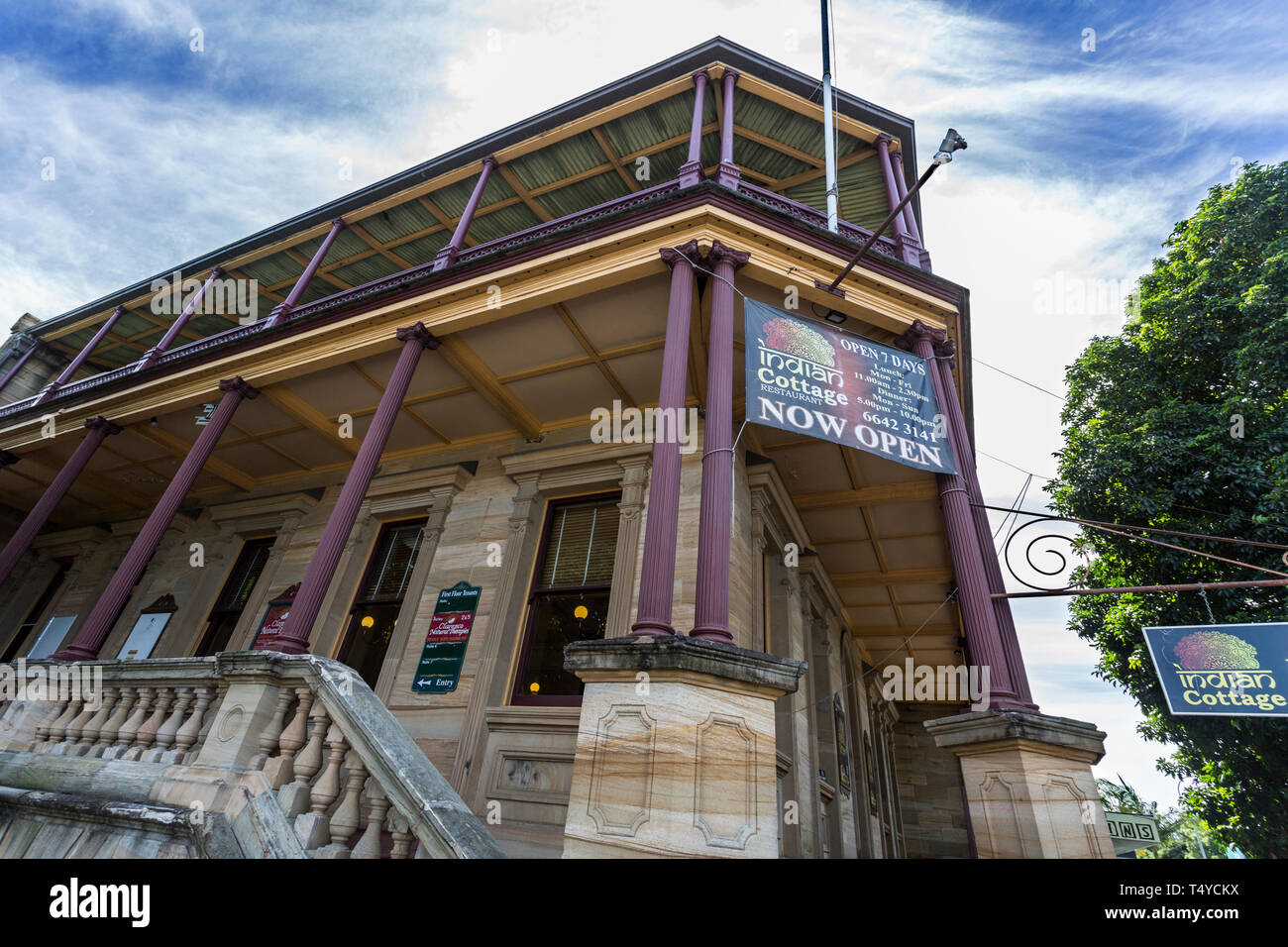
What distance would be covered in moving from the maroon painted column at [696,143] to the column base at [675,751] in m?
5.71

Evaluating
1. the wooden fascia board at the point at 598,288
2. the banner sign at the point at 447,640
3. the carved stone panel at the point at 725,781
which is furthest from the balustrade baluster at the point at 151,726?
the wooden fascia board at the point at 598,288

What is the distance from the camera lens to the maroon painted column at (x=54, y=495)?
8.49m

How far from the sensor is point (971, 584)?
523cm

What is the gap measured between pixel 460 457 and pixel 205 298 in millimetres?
8096

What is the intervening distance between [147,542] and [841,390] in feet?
29.6

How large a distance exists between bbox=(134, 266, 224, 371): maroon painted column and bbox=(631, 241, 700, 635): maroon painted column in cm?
1032

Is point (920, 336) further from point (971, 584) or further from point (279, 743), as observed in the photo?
point (279, 743)

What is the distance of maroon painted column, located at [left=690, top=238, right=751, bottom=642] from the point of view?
4.15 m

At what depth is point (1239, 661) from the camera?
6246mm

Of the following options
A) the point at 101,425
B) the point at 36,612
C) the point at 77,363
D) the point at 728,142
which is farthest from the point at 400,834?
the point at 36,612

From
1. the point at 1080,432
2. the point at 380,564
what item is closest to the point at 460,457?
the point at 380,564

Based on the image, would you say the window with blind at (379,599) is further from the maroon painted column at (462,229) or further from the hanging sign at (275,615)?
the maroon painted column at (462,229)

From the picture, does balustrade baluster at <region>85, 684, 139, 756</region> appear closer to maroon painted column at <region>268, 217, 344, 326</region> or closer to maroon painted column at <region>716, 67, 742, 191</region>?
maroon painted column at <region>268, 217, 344, 326</region>

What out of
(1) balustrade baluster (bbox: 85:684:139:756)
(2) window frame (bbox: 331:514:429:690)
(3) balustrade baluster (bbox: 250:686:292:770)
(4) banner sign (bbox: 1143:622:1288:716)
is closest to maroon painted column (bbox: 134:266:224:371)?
(2) window frame (bbox: 331:514:429:690)
